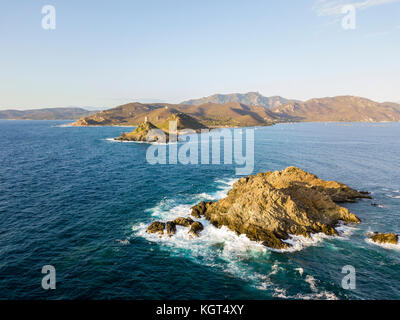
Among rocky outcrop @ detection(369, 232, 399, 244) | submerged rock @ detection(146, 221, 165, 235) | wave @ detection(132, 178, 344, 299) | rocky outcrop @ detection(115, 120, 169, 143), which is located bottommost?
wave @ detection(132, 178, 344, 299)

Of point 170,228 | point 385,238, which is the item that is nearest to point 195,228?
point 170,228

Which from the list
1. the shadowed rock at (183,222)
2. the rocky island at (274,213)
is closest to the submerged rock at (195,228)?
the shadowed rock at (183,222)

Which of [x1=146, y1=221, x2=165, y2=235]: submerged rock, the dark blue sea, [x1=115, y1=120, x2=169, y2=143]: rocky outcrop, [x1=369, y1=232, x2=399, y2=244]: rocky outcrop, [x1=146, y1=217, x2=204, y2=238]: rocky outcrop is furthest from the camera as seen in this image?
[x1=115, y1=120, x2=169, y2=143]: rocky outcrop

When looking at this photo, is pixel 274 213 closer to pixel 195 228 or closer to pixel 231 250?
pixel 231 250

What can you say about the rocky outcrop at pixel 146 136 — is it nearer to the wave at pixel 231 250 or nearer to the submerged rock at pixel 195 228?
the wave at pixel 231 250

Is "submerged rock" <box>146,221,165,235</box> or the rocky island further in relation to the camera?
"submerged rock" <box>146,221,165,235</box>

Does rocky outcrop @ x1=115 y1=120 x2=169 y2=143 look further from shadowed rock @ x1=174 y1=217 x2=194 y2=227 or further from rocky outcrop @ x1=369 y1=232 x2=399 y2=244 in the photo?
rocky outcrop @ x1=369 y1=232 x2=399 y2=244

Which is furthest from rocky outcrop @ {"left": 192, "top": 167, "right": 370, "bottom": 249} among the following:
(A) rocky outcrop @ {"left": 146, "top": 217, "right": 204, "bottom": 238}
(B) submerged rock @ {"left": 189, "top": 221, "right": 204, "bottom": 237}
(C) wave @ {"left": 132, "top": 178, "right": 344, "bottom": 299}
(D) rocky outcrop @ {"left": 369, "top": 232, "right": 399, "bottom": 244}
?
(D) rocky outcrop @ {"left": 369, "top": 232, "right": 399, "bottom": 244}
